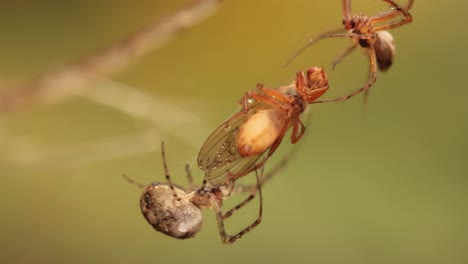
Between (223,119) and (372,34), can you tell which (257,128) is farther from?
(223,119)

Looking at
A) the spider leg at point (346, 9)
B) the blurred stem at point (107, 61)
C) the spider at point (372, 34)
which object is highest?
the blurred stem at point (107, 61)

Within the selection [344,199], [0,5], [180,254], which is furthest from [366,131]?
[0,5]

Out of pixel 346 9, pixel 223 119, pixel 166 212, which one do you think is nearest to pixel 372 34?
pixel 346 9

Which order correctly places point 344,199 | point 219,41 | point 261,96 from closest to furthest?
point 261,96, point 344,199, point 219,41

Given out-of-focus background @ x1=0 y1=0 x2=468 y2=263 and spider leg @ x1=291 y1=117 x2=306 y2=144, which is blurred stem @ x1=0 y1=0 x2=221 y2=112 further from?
spider leg @ x1=291 y1=117 x2=306 y2=144

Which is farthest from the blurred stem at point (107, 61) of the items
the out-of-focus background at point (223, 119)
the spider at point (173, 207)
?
the spider at point (173, 207)

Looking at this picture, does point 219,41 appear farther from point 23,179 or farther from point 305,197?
point 23,179

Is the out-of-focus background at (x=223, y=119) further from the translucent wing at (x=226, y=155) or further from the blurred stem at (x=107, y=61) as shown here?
the translucent wing at (x=226, y=155)
